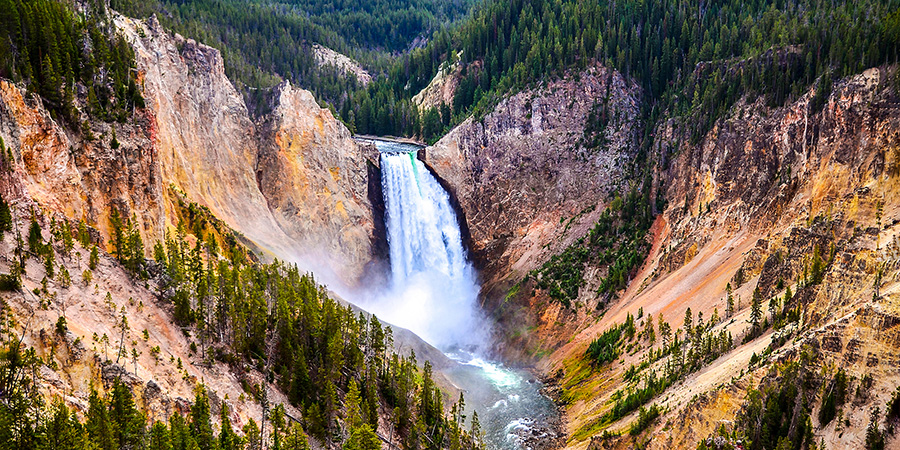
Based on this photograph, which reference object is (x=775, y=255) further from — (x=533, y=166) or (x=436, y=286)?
(x=436, y=286)

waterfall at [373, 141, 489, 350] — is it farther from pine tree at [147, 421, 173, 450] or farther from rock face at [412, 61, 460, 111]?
pine tree at [147, 421, 173, 450]

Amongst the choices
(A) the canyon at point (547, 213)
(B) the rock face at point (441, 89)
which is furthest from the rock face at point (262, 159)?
(B) the rock face at point (441, 89)

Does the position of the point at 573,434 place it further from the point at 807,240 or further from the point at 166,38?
the point at 166,38

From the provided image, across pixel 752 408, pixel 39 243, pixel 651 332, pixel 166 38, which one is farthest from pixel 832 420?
pixel 166 38

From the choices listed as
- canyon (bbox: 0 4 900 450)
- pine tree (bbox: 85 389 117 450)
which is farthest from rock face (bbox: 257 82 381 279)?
pine tree (bbox: 85 389 117 450)

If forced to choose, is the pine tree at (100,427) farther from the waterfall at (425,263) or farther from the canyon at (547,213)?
the waterfall at (425,263)

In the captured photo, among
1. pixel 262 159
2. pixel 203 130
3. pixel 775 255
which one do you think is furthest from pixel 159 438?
pixel 262 159

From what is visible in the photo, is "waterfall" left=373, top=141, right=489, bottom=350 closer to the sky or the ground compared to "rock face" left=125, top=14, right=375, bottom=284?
closer to the ground
